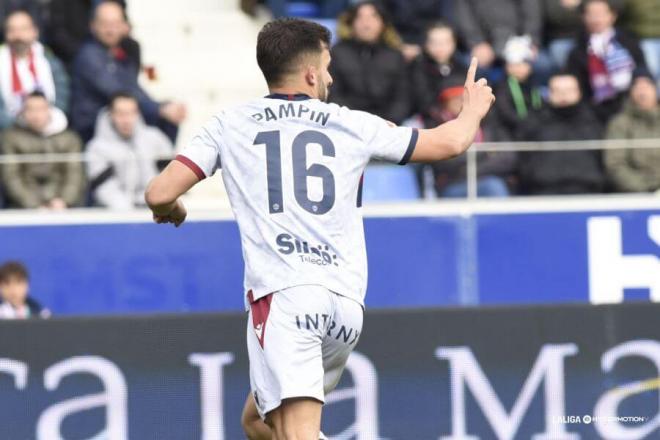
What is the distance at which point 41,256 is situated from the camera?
10117 mm

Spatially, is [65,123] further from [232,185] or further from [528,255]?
[232,185]

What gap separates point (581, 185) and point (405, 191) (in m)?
1.21

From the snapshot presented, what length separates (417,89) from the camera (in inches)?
419

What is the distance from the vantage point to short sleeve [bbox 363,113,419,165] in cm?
534

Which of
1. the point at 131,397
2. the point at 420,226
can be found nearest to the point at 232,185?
the point at 131,397

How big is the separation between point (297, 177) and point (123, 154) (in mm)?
4892

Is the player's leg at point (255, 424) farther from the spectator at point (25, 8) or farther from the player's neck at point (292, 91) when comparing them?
the spectator at point (25, 8)

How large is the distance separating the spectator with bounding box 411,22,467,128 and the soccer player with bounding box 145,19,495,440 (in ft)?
17.0

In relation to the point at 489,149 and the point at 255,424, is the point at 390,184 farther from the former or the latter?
the point at 255,424

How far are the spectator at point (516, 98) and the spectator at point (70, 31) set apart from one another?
8.82 ft

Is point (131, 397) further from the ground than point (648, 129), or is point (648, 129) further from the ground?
point (648, 129)

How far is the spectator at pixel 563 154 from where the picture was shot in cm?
1011

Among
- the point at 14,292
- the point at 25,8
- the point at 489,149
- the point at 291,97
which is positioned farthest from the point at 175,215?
the point at 25,8

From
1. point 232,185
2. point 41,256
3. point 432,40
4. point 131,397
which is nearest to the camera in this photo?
point 232,185
